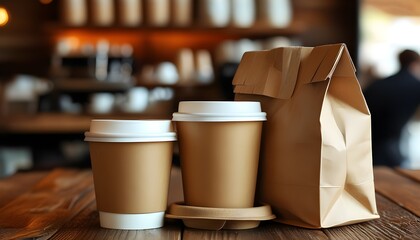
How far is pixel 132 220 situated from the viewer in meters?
0.93

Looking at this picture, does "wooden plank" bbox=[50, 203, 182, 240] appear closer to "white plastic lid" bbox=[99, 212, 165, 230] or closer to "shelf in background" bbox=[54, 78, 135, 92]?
"white plastic lid" bbox=[99, 212, 165, 230]

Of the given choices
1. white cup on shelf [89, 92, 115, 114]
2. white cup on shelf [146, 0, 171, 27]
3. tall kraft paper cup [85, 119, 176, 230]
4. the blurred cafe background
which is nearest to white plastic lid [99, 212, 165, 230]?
tall kraft paper cup [85, 119, 176, 230]

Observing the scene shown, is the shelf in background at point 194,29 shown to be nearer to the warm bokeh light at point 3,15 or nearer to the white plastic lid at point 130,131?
the warm bokeh light at point 3,15

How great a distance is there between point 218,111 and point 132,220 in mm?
198

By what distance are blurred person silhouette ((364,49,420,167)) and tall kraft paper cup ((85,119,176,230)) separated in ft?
9.43

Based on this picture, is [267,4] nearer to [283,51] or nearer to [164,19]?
[164,19]

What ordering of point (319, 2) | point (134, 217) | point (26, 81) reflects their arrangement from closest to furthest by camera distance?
point (134, 217), point (26, 81), point (319, 2)

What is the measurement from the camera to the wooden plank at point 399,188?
121 cm

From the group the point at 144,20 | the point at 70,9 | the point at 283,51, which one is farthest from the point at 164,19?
the point at 283,51

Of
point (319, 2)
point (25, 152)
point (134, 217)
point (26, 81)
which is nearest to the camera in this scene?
point (134, 217)

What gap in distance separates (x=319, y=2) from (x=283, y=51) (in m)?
3.53

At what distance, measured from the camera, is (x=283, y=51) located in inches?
39.3

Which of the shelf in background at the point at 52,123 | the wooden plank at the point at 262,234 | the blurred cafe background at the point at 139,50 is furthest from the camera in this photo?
the blurred cafe background at the point at 139,50

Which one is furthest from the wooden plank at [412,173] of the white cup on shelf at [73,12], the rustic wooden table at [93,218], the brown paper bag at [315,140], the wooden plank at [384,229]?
the white cup on shelf at [73,12]
